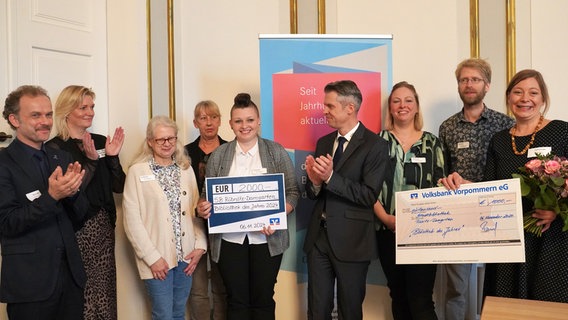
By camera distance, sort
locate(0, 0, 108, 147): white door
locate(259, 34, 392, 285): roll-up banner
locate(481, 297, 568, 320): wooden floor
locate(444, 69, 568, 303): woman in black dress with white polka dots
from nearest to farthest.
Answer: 1. locate(481, 297, 568, 320): wooden floor
2. locate(444, 69, 568, 303): woman in black dress with white polka dots
3. locate(0, 0, 108, 147): white door
4. locate(259, 34, 392, 285): roll-up banner

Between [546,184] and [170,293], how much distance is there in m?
2.13

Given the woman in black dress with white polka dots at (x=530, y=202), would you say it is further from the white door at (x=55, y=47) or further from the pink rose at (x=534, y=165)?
the white door at (x=55, y=47)

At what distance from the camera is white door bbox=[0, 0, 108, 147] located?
327 centimetres

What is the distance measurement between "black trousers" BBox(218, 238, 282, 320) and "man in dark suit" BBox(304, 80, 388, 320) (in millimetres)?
251

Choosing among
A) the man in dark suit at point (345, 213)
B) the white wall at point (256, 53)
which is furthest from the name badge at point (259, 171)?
the white wall at point (256, 53)

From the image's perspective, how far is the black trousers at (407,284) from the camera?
3.02 m

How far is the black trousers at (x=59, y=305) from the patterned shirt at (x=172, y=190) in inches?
27.8

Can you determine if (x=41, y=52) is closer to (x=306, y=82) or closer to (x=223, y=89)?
(x=223, y=89)

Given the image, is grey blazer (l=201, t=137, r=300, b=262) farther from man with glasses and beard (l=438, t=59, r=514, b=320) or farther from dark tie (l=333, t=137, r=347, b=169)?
man with glasses and beard (l=438, t=59, r=514, b=320)

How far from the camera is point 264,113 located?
361 centimetres

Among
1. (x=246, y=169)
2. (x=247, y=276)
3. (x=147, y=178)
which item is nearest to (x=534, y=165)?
(x=246, y=169)

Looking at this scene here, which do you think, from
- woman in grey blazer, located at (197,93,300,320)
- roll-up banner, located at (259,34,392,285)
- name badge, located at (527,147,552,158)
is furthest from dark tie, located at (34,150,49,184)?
name badge, located at (527,147,552,158)

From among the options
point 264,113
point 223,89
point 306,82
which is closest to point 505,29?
point 306,82

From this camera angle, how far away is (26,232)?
Answer: 2320 mm
